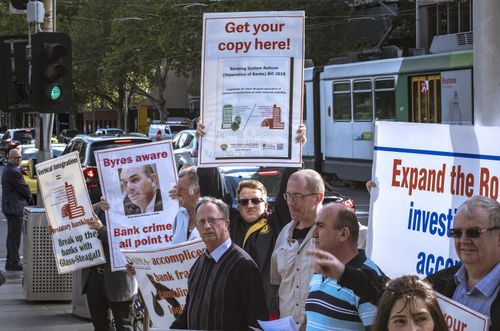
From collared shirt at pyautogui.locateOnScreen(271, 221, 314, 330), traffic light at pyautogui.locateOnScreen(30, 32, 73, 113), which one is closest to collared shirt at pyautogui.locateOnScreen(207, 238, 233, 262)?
collared shirt at pyautogui.locateOnScreen(271, 221, 314, 330)

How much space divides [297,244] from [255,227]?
753 mm

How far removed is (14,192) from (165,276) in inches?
342

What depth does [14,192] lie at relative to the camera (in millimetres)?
14406

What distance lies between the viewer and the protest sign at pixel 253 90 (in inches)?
254

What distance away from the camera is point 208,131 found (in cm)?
653

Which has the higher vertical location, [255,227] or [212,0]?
[212,0]

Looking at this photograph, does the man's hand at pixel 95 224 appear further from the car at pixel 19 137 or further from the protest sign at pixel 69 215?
the car at pixel 19 137

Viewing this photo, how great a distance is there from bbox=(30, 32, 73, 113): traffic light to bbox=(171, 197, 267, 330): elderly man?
6.28 metres

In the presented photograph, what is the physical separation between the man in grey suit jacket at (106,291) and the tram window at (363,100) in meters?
18.5

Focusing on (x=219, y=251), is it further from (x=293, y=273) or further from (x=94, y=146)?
(x=94, y=146)

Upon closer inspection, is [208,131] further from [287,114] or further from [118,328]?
[118,328]

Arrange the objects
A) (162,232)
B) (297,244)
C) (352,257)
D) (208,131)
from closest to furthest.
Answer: (352,257) < (297,244) < (208,131) < (162,232)

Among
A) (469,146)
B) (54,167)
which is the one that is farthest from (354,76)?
(469,146)

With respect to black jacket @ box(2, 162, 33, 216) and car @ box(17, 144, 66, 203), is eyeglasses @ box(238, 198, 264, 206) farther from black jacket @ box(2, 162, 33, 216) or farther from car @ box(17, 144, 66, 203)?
car @ box(17, 144, 66, 203)
